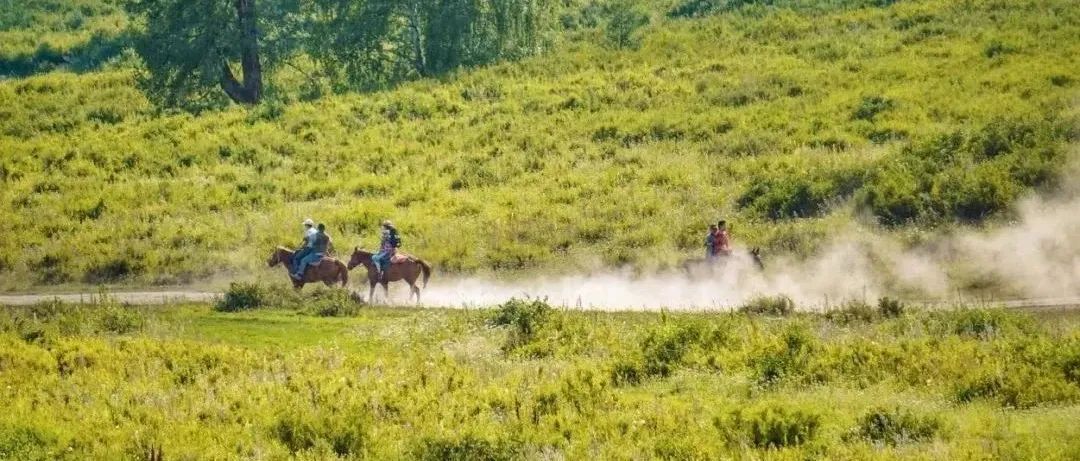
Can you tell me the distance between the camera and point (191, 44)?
5628cm

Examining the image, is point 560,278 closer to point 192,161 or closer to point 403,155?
point 403,155

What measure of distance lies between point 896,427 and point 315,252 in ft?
62.1

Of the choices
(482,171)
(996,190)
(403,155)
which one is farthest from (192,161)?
(996,190)

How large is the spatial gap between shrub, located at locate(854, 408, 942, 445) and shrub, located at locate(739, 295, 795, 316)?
31.9 feet

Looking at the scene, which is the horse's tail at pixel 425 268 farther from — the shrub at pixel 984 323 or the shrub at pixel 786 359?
the shrub at pixel 984 323

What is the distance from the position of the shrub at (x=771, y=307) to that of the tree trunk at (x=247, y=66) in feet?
124

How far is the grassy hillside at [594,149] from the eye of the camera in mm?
33875

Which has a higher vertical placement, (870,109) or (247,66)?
(247,66)

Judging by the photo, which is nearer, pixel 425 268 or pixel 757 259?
pixel 757 259


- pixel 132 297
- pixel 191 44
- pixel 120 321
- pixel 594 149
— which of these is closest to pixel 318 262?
pixel 132 297

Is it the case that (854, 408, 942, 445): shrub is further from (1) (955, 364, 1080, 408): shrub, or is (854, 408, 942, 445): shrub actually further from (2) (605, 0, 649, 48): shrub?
(2) (605, 0, 649, 48): shrub

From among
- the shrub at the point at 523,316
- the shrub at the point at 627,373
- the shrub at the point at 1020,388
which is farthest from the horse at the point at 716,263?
the shrub at the point at 1020,388

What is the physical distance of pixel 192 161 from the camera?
155 ft

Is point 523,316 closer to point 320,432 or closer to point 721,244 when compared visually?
point 320,432
